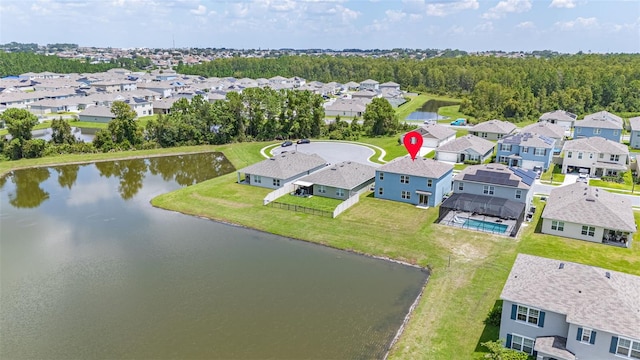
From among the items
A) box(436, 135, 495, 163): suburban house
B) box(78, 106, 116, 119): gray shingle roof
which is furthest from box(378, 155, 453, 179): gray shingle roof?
box(78, 106, 116, 119): gray shingle roof

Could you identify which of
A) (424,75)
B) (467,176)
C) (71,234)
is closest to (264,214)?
(71,234)

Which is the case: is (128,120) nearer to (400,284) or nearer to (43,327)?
(43,327)

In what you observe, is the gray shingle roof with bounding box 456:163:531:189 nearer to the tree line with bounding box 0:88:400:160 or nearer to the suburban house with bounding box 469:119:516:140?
the suburban house with bounding box 469:119:516:140

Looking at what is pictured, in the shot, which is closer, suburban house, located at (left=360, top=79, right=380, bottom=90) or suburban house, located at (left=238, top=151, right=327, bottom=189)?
suburban house, located at (left=238, top=151, right=327, bottom=189)

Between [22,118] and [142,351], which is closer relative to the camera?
[142,351]

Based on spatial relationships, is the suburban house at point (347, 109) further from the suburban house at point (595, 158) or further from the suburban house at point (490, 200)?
the suburban house at point (490, 200)

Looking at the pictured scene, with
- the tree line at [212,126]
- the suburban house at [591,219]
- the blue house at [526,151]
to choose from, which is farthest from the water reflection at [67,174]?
the blue house at [526,151]
